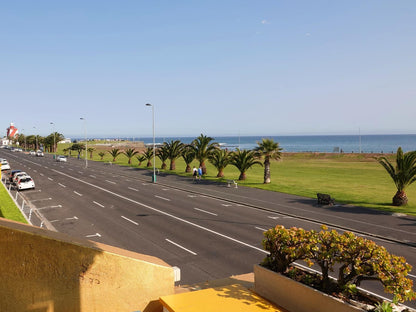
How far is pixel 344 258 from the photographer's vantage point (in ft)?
23.4

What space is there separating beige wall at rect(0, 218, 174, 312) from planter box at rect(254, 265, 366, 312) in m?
2.98

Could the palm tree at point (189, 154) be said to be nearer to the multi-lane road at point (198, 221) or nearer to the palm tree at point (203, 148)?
the palm tree at point (203, 148)

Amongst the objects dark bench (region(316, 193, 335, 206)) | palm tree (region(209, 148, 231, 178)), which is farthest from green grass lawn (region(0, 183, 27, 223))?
palm tree (region(209, 148, 231, 178))

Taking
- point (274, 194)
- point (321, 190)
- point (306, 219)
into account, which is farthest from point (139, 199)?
point (321, 190)

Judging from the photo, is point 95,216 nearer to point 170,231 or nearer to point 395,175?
point 170,231

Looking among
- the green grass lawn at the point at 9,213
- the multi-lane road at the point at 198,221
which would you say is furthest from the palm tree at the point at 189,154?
the green grass lawn at the point at 9,213

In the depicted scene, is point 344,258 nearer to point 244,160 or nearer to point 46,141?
point 244,160

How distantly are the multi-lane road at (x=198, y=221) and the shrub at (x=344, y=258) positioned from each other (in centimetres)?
461

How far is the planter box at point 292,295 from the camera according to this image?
6.66m

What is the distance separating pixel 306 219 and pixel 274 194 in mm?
9113

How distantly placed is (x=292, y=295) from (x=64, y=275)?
5073 millimetres

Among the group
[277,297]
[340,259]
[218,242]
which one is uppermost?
[340,259]

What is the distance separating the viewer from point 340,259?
718cm

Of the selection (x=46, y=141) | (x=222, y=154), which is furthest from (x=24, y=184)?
(x=46, y=141)
